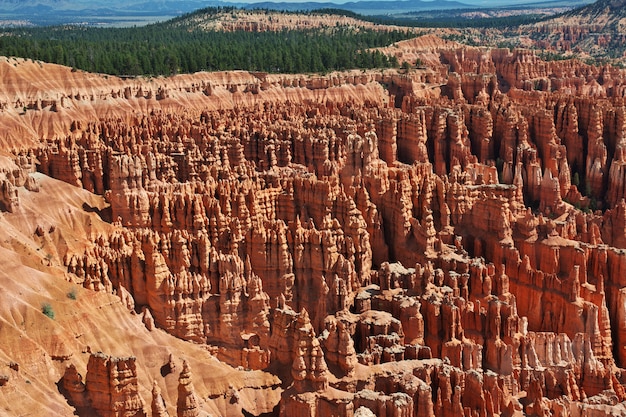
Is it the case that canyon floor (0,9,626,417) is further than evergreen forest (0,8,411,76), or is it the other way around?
evergreen forest (0,8,411,76)

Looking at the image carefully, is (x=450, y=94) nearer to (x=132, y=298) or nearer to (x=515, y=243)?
(x=515, y=243)

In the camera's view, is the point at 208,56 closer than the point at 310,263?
No

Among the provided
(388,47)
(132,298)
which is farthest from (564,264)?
(388,47)

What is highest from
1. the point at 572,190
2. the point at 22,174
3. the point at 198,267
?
the point at 22,174

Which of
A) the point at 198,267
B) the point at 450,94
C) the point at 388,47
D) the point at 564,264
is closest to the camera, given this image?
the point at 198,267

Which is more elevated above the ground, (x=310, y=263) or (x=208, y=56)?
(x=208, y=56)

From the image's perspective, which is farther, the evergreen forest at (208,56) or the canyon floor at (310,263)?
the evergreen forest at (208,56)

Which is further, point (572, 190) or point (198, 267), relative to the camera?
point (572, 190)

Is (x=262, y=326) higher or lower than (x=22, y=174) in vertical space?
→ lower
